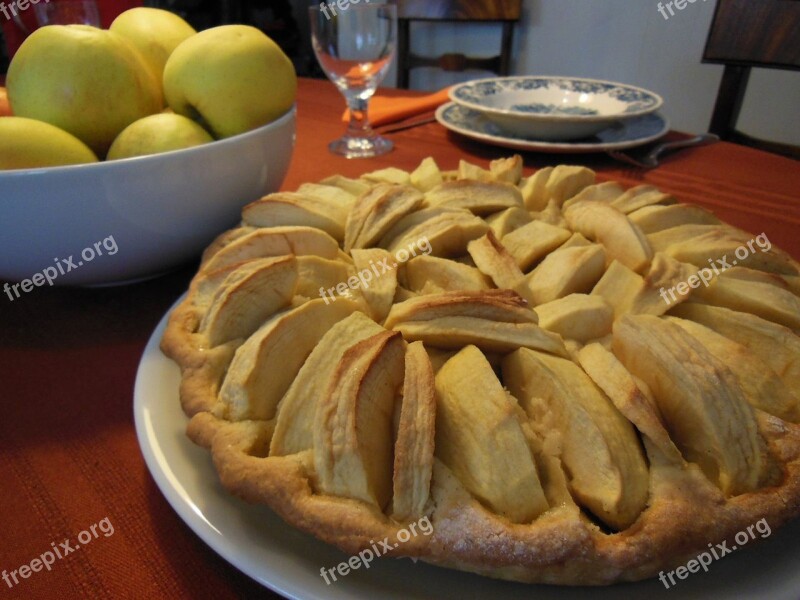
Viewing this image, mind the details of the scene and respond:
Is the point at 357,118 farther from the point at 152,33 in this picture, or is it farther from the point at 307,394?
the point at 307,394

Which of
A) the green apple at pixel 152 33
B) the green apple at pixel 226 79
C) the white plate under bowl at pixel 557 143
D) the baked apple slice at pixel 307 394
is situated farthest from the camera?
the white plate under bowl at pixel 557 143

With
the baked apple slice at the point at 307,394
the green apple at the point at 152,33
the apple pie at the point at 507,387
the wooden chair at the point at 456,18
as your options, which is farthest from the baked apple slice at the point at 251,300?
the wooden chair at the point at 456,18

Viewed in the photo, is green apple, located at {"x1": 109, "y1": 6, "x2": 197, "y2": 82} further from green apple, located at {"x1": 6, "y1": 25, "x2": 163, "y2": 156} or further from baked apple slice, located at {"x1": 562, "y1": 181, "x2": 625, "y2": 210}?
baked apple slice, located at {"x1": 562, "y1": 181, "x2": 625, "y2": 210}

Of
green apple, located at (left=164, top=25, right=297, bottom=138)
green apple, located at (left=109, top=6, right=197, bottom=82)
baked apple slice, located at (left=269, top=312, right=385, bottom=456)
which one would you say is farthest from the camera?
green apple, located at (left=109, top=6, right=197, bottom=82)

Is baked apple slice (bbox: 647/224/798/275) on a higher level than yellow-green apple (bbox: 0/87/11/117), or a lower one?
lower

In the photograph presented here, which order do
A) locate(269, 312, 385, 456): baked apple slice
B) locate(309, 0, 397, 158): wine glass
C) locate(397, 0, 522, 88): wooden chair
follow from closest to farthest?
locate(269, 312, 385, 456): baked apple slice, locate(309, 0, 397, 158): wine glass, locate(397, 0, 522, 88): wooden chair

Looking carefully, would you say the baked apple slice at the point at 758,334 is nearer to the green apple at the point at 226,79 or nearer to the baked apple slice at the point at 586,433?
the baked apple slice at the point at 586,433

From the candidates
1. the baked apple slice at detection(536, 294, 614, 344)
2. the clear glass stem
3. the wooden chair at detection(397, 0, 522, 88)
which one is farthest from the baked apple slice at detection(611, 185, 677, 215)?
the wooden chair at detection(397, 0, 522, 88)
